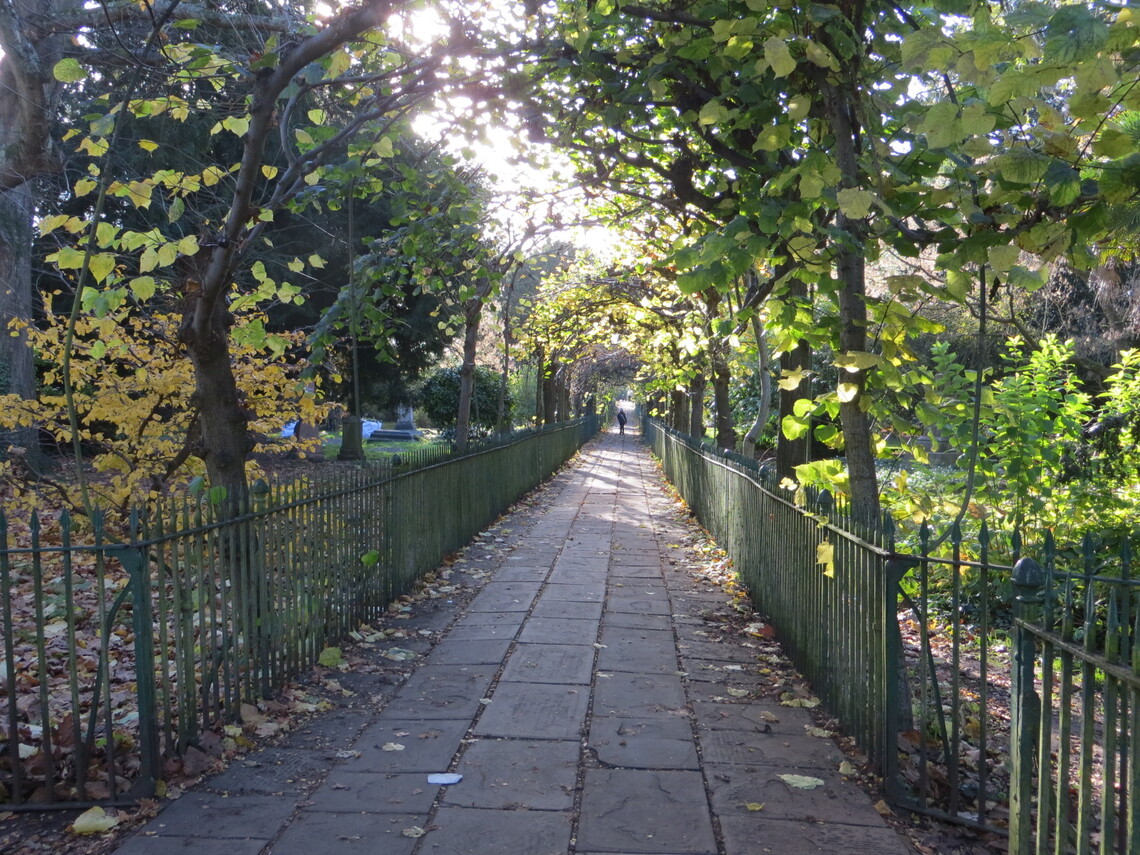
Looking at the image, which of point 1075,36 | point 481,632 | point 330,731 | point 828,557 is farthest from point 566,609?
point 1075,36

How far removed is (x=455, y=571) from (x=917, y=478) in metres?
7.97

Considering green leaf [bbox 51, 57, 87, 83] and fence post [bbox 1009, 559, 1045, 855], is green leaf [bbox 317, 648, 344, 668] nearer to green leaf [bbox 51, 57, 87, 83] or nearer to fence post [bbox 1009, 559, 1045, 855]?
green leaf [bbox 51, 57, 87, 83]

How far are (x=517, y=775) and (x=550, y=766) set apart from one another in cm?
19

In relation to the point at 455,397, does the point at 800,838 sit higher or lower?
lower

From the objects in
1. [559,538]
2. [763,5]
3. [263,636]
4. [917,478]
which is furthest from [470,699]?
[917,478]

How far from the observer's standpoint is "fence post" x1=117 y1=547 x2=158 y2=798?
412cm

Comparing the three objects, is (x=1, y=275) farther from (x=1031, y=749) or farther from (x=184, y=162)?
(x=1031, y=749)

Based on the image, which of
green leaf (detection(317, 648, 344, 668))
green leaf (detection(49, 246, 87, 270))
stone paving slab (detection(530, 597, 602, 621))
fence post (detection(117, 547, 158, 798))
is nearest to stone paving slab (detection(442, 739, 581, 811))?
fence post (detection(117, 547, 158, 798))

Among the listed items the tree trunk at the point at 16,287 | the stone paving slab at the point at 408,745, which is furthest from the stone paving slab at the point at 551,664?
the tree trunk at the point at 16,287

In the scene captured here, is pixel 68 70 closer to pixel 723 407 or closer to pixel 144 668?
pixel 144 668

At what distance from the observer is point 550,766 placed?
4.64 metres

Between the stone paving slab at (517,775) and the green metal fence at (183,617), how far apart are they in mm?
1367

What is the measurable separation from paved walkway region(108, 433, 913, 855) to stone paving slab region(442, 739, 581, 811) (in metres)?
0.01

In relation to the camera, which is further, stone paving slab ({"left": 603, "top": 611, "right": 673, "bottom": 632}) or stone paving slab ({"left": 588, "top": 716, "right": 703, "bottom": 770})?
stone paving slab ({"left": 603, "top": 611, "right": 673, "bottom": 632})
